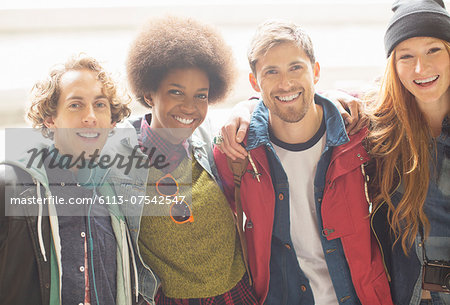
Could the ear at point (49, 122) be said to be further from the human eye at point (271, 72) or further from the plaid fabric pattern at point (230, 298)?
the human eye at point (271, 72)

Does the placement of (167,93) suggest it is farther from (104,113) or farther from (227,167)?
(227,167)

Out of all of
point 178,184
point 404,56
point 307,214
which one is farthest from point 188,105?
point 404,56

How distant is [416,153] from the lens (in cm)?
171

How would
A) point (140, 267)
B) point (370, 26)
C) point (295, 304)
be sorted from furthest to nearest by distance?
1. point (370, 26)
2. point (295, 304)
3. point (140, 267)

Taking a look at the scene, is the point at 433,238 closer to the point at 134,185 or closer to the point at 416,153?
the point at 416,153

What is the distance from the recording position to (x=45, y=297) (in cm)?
147

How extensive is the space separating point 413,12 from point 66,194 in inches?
66.9

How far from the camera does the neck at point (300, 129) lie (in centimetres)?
192

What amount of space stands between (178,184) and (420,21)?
51.3 inches

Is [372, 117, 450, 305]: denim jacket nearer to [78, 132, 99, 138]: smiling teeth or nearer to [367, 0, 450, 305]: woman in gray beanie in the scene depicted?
[367, 0, 450, 305]: woman in gray beanie

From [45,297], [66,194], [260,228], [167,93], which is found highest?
[167,93]

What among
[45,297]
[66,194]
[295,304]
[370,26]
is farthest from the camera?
[370,26]

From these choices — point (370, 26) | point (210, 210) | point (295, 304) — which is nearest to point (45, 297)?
point (210, 210)

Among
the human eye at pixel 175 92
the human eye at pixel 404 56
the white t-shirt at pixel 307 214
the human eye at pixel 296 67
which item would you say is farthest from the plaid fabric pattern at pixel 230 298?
the human eye at pixel 404 56
